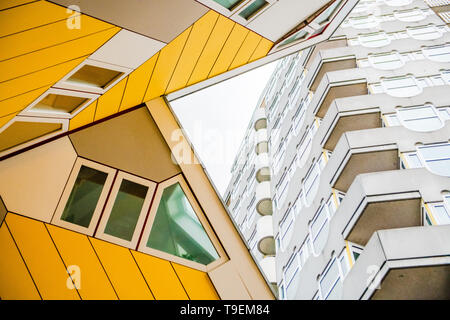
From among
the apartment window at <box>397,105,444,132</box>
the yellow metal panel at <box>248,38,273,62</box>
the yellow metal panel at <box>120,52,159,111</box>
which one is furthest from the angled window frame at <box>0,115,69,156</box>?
the apartment window at <box>397,105,444,132</box>

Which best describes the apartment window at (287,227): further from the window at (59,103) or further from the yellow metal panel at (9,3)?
the yellow metal panel at (9,3)

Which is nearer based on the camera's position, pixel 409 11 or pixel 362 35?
pixel 362 35

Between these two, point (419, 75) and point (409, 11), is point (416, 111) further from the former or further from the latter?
point (409, 11)

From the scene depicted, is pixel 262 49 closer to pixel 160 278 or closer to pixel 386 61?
pixel 160 278

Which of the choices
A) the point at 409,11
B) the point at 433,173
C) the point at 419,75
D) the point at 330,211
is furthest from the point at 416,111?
the point at 409,11

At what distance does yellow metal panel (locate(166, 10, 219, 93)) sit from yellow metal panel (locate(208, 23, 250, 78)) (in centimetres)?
73

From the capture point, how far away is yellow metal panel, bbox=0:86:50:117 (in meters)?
5.21

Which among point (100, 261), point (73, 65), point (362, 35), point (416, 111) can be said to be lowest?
point (416, 111)

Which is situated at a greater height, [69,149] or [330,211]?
[69,149]

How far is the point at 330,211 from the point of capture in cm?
1215

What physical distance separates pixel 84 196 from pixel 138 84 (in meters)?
2.41

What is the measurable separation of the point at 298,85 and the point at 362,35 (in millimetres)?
4292

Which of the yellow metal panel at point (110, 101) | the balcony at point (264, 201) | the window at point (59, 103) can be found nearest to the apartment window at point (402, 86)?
the balcony at point (264, 201)

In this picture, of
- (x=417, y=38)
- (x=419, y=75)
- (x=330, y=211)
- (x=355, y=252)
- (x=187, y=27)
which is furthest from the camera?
(x=417, y=38)
